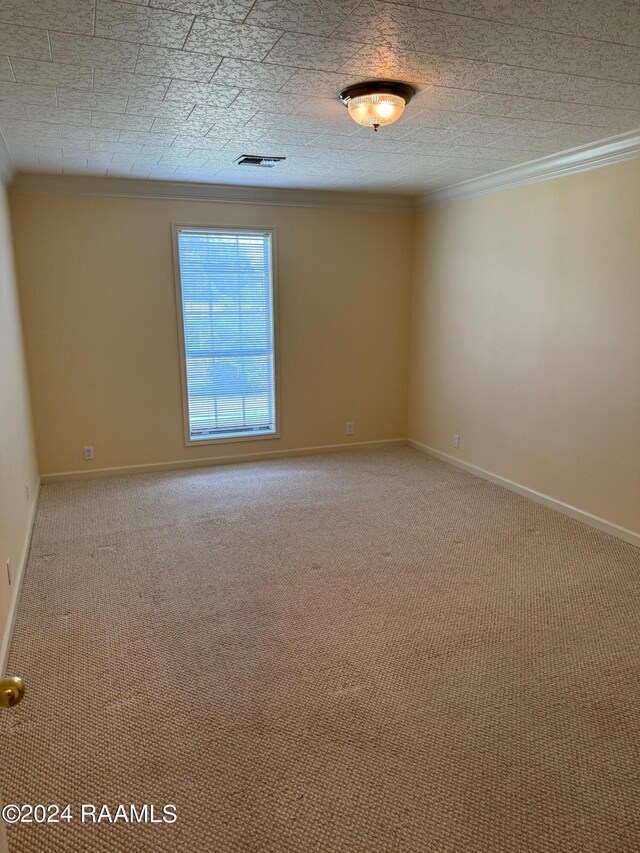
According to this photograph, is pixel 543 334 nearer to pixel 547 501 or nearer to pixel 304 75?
pixel 547 501

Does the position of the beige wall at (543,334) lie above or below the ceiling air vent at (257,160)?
below

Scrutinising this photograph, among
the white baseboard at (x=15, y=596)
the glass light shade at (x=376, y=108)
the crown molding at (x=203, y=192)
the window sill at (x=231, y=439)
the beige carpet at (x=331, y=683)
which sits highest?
the crown molding at (x=203, y=192)

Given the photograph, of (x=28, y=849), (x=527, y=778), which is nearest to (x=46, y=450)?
(x=28, y=849)

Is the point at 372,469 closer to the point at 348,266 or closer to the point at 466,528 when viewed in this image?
the point at 466,528

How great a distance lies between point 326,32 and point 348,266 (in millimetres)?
3348

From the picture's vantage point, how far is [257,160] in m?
3.69

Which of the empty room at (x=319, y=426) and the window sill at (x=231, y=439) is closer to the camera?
the empty room at (x=319, y=426)

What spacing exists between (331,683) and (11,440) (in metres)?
2.24

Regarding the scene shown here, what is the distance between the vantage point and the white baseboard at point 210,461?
15.2 ft

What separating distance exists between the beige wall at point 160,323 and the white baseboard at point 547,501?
85 centimetres

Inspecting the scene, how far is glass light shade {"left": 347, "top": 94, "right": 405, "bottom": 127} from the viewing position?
235 centimetres

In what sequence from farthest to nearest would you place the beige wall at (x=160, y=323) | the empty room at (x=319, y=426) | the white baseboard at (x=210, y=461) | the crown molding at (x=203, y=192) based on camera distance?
1. the white baseboard at (x=210, y=461)
2. the beige wall at (x=160, y=323)
3. the crown molding at (x=203, y=192)
4. the empty room at (x=319, y=426)

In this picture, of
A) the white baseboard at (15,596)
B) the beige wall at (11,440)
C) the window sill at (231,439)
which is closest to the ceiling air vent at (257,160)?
the beige wall at (11,440)

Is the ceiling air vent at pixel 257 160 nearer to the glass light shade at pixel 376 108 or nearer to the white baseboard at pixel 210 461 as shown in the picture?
the glass light shade at pixel 376 108
